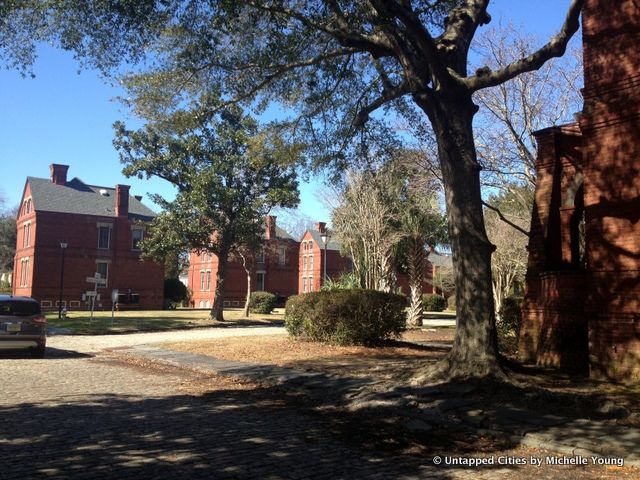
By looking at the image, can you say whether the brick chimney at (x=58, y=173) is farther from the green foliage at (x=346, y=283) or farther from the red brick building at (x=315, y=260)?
the green foliage at (x=346, y=283)

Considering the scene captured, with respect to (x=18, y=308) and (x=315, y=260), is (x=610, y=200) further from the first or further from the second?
(x=315, y=260)

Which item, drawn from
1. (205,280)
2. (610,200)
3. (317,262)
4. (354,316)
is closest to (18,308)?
(354,316)

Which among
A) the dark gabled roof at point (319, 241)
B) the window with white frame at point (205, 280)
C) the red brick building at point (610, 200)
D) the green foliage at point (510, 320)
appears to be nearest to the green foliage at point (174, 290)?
the window with white frame at point (205, 280)

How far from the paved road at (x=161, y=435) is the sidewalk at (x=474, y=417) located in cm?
99

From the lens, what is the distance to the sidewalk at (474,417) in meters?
6.06

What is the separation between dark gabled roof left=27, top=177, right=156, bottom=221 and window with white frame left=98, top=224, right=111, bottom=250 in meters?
0.99

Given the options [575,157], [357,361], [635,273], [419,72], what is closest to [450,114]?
[419,72]

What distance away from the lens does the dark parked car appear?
14.0 metres

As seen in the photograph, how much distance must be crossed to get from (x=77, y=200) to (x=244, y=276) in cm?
1772

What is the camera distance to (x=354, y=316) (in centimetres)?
1566

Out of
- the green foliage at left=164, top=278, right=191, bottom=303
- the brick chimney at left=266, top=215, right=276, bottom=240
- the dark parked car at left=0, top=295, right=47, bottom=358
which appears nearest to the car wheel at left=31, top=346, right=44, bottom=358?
the dark parked car at left=0, top=295, right=47, bottom=358

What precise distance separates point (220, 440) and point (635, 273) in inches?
287

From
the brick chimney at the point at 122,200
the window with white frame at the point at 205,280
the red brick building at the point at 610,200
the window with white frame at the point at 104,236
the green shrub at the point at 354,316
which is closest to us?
the red brick building at the point at 610,200

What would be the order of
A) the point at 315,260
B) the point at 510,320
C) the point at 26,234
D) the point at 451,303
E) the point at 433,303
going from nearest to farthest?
the point at 510,320 → the point at 26,234 → the point at 433,303 → the point at 451,303 → the point at 315,260
